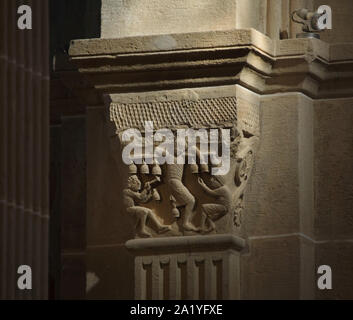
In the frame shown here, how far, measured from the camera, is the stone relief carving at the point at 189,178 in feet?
40.9

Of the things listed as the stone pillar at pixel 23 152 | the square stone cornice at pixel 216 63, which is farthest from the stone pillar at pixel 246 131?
the stone pillar at pixel 23 152

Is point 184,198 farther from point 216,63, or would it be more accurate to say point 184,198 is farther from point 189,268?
point 216,63

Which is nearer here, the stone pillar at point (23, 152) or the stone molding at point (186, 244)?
the stone pillar at point (23, 152)

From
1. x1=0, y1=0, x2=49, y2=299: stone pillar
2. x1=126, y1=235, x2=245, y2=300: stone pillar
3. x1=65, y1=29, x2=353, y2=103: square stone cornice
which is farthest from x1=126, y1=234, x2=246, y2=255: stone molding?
x1=65, y1=29, x2=353, y2=103: square stone cornice

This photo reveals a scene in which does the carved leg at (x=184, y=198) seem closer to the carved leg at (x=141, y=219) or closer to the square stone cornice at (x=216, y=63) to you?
the carved leg at (x=141, y=219)

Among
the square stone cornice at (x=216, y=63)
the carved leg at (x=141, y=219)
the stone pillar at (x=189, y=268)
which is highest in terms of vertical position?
the square stone cornice at (x=216, y=63)

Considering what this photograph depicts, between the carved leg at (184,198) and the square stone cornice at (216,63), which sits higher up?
the square stone cornice at (216,63)

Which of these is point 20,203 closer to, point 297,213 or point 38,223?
point 38,223

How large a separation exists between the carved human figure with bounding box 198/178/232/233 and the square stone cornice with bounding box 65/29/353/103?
0.51m

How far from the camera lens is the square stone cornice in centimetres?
1241

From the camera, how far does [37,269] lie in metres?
12.4

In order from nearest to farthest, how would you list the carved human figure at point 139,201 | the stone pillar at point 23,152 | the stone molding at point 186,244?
the stone pillar at point 23,152
the stone molding at point 186,244
the carved human figure at point 139,201

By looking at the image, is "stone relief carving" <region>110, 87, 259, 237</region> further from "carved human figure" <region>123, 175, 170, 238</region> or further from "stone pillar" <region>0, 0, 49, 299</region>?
"stone pillar" <region>0, 0, 49, 299</region>
